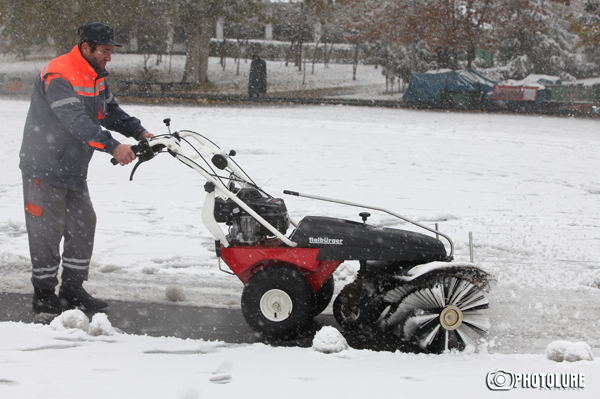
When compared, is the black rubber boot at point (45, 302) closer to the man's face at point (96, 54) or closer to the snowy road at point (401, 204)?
the snowy road at point (401, 204)

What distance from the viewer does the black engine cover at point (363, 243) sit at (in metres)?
3.42

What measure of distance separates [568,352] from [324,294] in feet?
4.94

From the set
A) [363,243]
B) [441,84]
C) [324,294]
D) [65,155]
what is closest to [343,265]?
[324,294]

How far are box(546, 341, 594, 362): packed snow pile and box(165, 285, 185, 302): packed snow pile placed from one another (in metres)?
2.38

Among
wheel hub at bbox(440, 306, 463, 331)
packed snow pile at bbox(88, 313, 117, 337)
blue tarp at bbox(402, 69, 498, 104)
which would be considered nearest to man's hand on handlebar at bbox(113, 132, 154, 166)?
packed snow pile at bbox(88, 313, 117, 337)

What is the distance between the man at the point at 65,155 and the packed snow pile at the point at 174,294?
48 centimetres

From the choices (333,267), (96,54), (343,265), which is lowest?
Answer: (343,265)

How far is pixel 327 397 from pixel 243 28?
1503 inches

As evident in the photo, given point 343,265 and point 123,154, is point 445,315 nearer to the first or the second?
point 343,265

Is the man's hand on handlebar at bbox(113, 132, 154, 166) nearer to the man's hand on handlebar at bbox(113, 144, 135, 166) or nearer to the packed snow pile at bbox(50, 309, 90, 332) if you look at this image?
the man's hand on handlebar at bbox(113, 144, 135, 166)

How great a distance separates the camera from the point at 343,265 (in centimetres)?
467

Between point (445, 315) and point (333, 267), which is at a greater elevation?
point (333, 267)

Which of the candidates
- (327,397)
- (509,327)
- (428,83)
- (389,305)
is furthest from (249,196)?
(428,83)

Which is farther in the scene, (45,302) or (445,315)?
(45,302)
